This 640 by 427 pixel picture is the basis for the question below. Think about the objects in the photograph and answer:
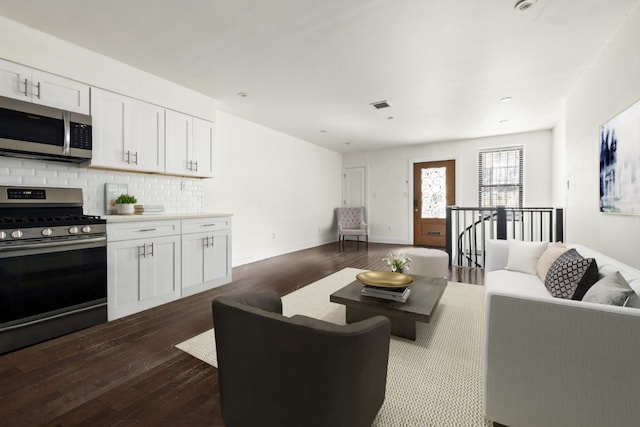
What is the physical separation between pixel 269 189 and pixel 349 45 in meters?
3.48

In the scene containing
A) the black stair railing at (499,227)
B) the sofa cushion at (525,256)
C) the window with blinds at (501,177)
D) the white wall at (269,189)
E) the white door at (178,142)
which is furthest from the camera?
the window with blinds at (501,177)

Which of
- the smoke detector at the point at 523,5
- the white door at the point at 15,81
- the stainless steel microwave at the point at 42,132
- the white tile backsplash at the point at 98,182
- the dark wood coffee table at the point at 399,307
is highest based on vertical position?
the smoke detector at the point at 523,5

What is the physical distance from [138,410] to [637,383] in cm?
230

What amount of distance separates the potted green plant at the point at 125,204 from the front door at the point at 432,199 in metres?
6.20

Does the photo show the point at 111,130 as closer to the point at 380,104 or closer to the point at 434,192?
the point at 380,104

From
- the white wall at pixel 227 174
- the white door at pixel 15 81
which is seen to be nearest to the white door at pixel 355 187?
the white wall at pixel 227 174

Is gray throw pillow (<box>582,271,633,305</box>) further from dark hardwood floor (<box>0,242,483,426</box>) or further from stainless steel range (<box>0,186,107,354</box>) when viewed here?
stainless steel range (<box>0,186,107,354</box>)

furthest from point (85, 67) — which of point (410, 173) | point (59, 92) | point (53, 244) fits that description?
point (410, 173)

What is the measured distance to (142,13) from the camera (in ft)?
7.39

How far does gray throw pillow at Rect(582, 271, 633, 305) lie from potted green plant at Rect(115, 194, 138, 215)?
155 inches

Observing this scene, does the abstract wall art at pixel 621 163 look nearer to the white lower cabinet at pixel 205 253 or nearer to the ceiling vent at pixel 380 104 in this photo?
the ceiling vent at pixel 380 104

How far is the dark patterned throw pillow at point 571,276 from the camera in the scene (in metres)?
1.84

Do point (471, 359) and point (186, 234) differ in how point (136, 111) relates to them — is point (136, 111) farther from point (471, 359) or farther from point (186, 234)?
point (471, 359)

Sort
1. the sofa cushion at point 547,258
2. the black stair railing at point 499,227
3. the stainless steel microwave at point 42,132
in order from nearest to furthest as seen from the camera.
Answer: the stainless steel microwave at point 42,132
the sofa cushion at point 547,258
the black stair railing at point 499,227
